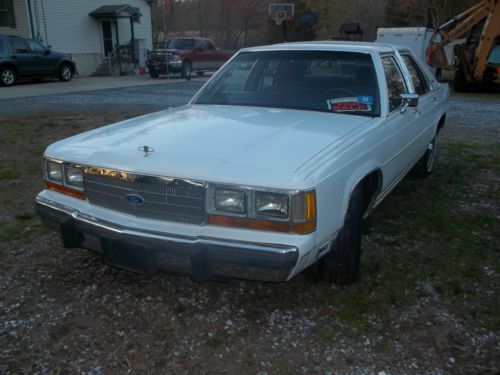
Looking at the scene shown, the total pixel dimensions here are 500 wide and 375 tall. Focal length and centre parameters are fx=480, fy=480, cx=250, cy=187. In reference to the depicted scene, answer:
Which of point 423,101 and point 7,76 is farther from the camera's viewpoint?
point 7,76

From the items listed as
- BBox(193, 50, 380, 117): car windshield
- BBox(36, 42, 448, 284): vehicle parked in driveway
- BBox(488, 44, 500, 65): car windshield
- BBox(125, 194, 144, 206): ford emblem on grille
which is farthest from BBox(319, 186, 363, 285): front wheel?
BBox(488, 44, 500, 65): car windshield

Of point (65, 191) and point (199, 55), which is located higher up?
point (199, 55)

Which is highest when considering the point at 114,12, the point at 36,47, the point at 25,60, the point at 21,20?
the point at 114,12

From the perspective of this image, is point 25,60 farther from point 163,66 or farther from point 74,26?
point 74,26

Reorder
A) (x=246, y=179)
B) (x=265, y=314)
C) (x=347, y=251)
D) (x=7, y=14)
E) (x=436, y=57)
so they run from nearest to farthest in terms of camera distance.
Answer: (x=246, y=179) → (x=265, y=314) → (x=347, y=251) → (x=436, y=57) → (x=7, y=14)

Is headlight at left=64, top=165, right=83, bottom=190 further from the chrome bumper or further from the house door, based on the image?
the house door

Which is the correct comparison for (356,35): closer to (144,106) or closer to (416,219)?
(144,106)

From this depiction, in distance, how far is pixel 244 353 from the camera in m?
2.53

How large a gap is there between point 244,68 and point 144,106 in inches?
319

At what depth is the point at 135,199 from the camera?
266 centimetres

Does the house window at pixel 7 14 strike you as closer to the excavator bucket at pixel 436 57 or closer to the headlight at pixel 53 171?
the excavator bucket at pixel 436 57

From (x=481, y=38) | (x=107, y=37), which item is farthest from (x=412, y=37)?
(x=107, y=37)

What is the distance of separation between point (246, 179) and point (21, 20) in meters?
22.2

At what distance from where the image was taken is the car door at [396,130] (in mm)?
3514
